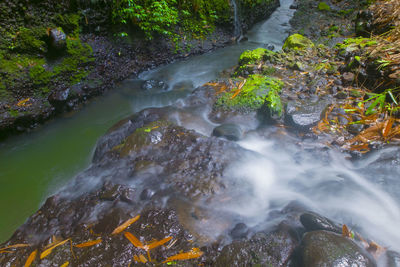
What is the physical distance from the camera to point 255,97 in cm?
411

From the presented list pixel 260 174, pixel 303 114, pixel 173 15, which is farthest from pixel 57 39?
pixel 303 114

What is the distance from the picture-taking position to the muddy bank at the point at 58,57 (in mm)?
4156

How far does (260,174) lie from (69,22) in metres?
4.94

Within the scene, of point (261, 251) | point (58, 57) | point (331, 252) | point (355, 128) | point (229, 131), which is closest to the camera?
point (331, 252)

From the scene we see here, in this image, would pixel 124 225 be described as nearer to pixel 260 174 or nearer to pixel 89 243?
pixel 89 243

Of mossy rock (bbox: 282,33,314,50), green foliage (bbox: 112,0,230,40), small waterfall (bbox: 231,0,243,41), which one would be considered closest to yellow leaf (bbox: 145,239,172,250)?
green foliage (bbox: 112,0,230,40)

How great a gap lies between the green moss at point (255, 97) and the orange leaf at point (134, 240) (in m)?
2.71

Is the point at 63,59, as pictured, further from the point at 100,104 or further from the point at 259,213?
the point at 259,213

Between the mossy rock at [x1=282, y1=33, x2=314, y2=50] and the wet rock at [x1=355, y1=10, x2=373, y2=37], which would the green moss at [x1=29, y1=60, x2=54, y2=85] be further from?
the wet rock at [x1=355, y1=10, x2=373, y2=37]

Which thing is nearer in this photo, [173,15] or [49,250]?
[49,250]

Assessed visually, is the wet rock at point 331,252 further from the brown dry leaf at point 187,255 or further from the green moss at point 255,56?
the green moss at point 255,56

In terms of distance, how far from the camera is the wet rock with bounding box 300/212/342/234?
7.09 feet

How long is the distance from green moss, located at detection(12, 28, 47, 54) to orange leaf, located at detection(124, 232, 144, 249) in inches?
162

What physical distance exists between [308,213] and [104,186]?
2.41m
